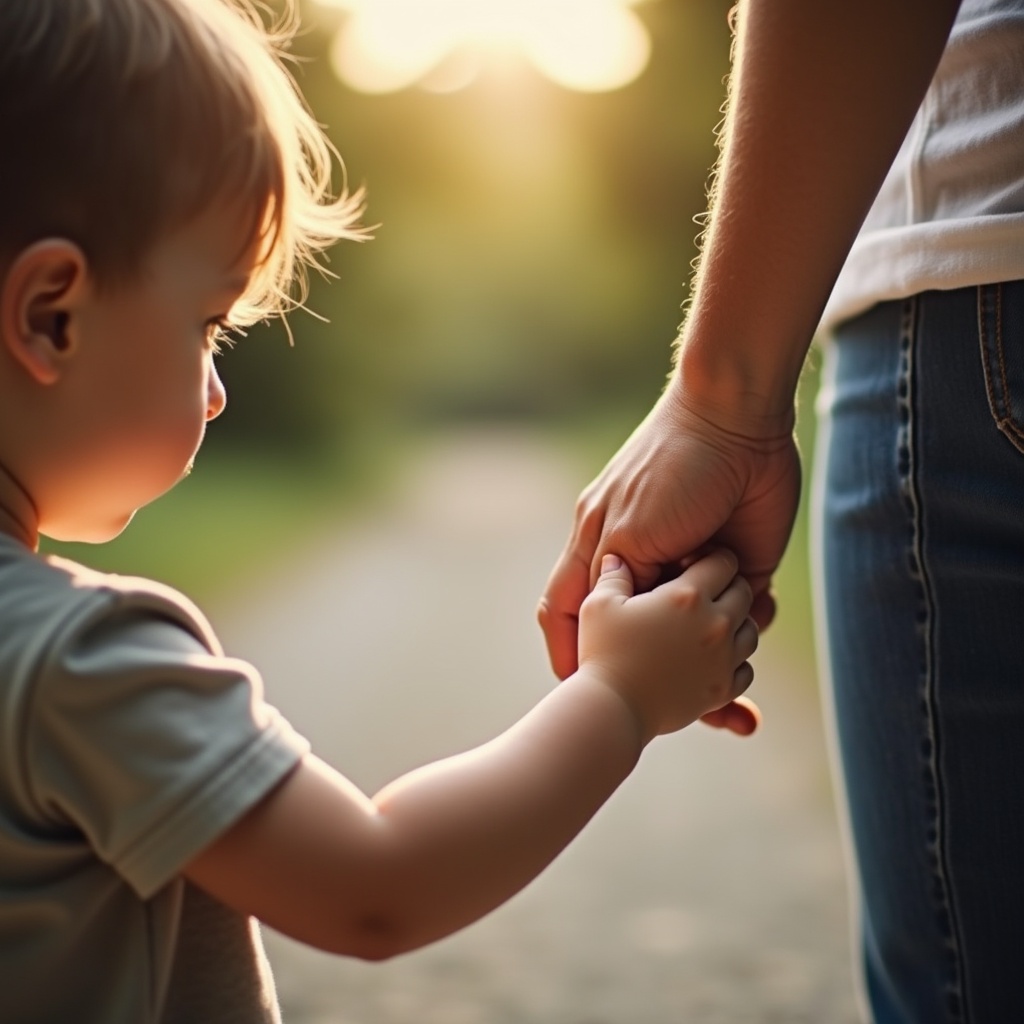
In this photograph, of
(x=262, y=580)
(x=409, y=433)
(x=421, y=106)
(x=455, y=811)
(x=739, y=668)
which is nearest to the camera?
(x=455, y=811)

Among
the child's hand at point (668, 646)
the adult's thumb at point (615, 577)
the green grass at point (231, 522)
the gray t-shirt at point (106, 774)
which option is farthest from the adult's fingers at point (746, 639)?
the green grass at point (231, 522)

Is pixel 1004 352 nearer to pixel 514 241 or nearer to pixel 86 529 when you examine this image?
pixel 86 529

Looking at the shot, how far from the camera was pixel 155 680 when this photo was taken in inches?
34.4

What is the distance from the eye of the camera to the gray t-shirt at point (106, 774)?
2.81 ft

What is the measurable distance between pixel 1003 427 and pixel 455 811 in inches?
21.0

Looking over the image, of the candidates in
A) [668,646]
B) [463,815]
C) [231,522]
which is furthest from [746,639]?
[231,522]

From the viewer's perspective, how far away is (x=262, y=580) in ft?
19.7

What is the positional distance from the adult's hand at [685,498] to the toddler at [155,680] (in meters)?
0.23

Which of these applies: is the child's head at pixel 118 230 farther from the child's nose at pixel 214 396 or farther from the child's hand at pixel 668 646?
the child's hand at pixel 668 646

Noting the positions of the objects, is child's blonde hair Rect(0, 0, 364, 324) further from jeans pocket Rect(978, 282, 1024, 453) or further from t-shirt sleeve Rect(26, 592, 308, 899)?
jeans pocket Rect(978, 282, 1024, 453)

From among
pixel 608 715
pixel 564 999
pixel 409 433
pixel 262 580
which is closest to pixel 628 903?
pixel 564 999

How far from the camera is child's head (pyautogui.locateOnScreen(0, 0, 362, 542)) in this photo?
931 mm

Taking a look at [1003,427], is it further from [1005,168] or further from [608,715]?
[608,715]

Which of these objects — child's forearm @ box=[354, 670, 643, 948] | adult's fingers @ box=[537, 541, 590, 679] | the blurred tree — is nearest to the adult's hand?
adult's fingers @ box=[537, 541, 590, 679]
